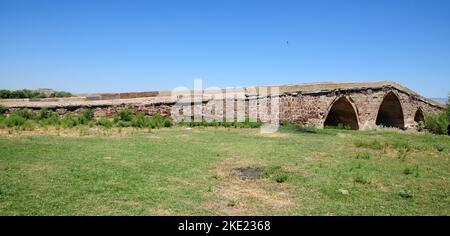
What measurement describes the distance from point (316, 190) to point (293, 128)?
26.9 feet

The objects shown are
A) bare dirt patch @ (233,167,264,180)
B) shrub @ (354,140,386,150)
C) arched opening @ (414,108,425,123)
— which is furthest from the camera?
arched opening @ (414,108,425,123)

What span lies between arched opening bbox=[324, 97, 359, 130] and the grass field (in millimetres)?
8289

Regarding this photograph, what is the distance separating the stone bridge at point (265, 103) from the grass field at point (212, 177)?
368 centimetres

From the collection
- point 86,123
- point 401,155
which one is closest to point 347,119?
point 401,155

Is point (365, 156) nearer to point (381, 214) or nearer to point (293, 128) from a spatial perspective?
point (381, 214)

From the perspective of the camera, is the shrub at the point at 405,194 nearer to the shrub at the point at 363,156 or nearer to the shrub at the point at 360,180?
the shrub at the point at 360,180

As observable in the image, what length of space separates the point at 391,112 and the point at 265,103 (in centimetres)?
1150

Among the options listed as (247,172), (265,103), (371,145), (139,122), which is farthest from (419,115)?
(247,172)

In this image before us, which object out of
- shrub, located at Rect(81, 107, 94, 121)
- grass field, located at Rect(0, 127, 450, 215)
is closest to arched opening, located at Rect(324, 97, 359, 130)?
grass field, located at Rect(0, 127, 450, 215)

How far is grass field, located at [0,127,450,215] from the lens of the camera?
4578 mm

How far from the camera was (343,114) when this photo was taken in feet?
63.0

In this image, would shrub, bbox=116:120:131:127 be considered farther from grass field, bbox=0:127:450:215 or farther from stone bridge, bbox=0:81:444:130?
grass field, bbox=0:127:450:215

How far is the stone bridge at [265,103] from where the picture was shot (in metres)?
13.5

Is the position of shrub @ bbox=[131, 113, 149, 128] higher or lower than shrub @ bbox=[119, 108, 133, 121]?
lower
